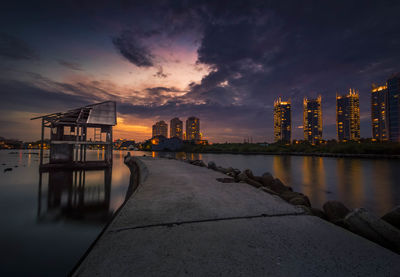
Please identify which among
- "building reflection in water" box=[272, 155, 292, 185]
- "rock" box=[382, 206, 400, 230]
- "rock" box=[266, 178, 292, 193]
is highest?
"rock" box=[382, 206, 400, 230]

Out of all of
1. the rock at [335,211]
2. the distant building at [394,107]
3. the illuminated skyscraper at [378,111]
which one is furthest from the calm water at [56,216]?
the illuminated skyscraper at [378,111]

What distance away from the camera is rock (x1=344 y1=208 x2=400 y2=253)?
110 inches

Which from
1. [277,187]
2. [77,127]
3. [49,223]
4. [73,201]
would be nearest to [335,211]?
[277,187]

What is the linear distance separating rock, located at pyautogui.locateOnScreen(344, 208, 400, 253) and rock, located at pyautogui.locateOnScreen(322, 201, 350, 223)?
6.62 feet

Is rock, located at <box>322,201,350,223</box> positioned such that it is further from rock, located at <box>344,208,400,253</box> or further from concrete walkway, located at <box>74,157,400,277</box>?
concrete walkway, located at <box>74,157,400,277</box>

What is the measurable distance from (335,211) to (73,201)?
37.1 ft

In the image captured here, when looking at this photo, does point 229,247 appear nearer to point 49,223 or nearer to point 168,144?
point 49,223

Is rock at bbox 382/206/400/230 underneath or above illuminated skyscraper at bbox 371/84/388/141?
underneath

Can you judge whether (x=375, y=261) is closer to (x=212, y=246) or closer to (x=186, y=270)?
(x=212, y=246)

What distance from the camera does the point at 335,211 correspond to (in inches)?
204

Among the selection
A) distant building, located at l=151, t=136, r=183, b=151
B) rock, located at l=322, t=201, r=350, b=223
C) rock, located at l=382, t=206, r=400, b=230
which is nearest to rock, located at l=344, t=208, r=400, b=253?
rock, located at l=382, t=206, r=400, b=230

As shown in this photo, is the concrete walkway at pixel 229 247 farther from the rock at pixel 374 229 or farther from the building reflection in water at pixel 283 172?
the building reflection in water at pixel 283 172

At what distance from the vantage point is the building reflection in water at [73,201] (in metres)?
7.27

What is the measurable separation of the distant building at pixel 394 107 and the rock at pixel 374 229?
6070 inches
